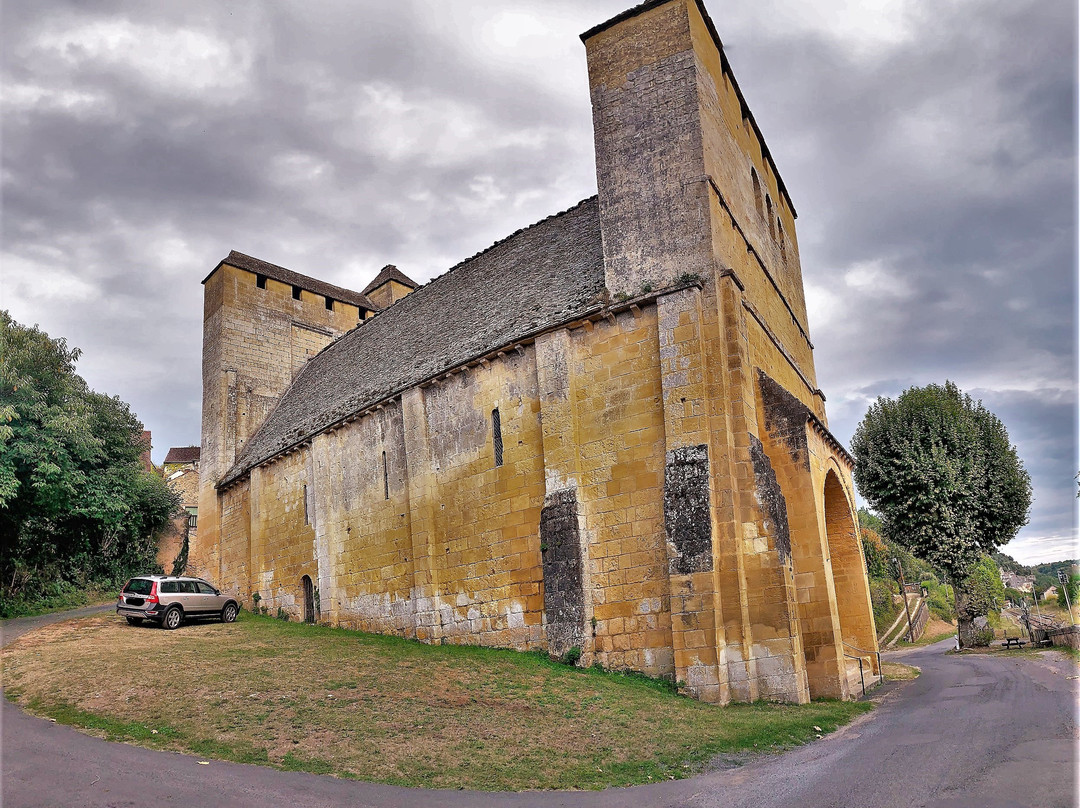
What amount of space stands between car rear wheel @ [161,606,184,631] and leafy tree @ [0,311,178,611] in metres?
5.98

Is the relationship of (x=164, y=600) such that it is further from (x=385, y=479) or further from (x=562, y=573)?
(x=562, y=573)

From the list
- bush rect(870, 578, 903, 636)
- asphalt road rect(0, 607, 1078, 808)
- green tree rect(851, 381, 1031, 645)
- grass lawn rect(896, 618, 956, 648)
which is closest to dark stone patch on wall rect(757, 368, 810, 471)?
asphalt road rect(0, 607, 1078, 808)

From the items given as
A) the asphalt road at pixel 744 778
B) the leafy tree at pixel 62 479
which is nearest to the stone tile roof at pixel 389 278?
the leafy tree at pixel 62 479

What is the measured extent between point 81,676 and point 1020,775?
14.5 metres

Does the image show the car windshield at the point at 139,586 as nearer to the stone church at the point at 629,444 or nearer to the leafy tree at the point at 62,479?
the leafy tree at the point at 62,479

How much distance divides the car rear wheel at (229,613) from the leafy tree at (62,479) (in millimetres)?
6869

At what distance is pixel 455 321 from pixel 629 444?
29.8 ft

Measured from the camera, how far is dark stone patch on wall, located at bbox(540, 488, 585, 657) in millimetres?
15016

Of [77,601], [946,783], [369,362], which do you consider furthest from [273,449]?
[946,783]

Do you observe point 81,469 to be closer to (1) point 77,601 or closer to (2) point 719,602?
(1) point 77,601

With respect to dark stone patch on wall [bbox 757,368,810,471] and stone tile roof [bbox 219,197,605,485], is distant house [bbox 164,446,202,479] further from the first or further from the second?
dark stone patch on wall [bbox 757,368,810,471]

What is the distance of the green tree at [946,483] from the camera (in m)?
26.3

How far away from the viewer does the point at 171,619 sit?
19891 millimetres

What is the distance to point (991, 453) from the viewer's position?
2720 cm
